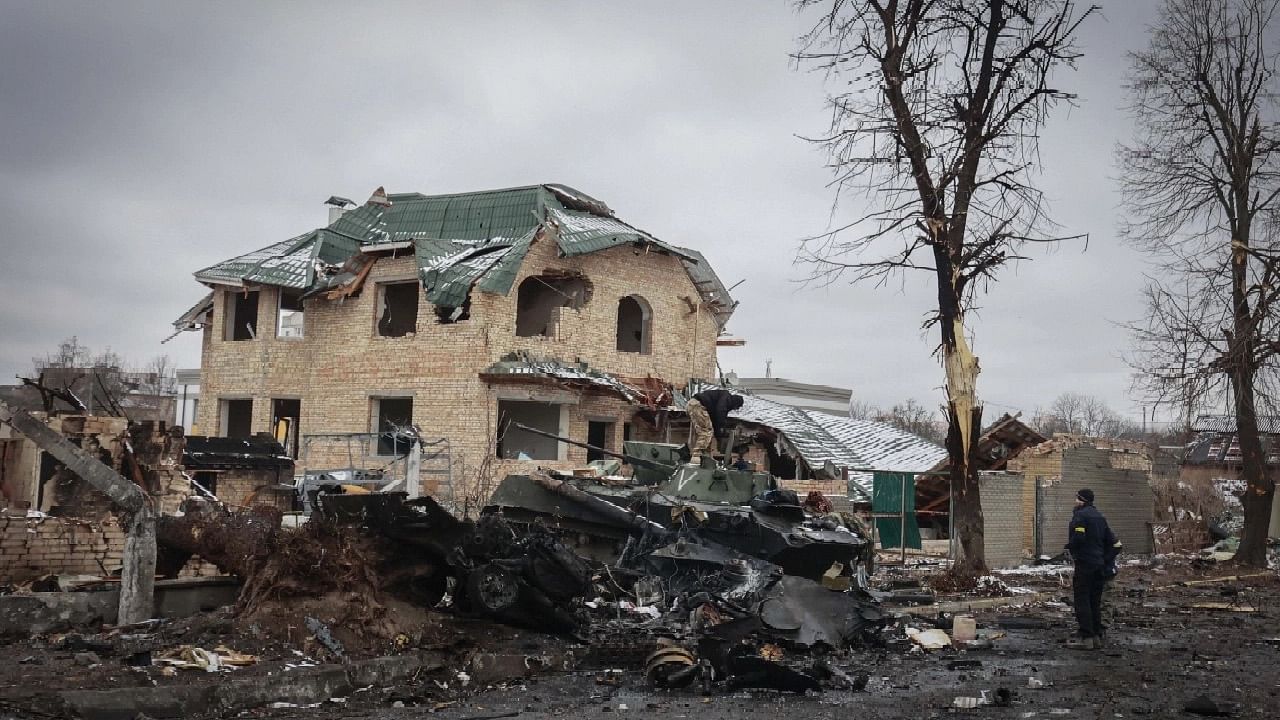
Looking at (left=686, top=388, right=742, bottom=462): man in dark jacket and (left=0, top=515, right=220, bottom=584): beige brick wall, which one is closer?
(left=0, top=515, right=220, bottom=584): beige brick wall

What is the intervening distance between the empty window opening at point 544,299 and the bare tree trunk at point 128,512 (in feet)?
53.5

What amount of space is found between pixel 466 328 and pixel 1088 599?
623 inches

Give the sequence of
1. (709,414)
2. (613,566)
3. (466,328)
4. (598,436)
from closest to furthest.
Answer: (613,566) → (709,414) → (466,328) → (598,436)

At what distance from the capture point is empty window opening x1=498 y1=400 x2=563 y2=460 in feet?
85.5

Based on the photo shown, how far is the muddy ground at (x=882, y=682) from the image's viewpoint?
7402 millimetres

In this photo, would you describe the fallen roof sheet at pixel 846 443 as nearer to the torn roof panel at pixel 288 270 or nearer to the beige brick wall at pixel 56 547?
the torn roof panel at pixel 288 270

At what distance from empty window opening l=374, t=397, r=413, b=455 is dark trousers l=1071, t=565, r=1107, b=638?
16473 millimetres

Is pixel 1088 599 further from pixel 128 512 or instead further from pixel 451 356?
pixel 451 356

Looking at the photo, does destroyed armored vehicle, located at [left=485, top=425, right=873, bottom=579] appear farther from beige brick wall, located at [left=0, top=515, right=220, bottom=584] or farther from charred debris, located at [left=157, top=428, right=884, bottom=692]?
beige brick wall, located at [left=0, top=515, right=220, bottom=584]

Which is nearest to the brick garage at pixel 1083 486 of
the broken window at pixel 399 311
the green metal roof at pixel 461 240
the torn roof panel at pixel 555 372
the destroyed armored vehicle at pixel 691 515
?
the torn roof panel at pixel 555 372

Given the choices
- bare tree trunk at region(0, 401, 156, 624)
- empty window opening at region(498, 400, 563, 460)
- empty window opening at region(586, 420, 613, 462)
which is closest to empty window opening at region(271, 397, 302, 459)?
empty window opening at region(498, 400, 563, 460)

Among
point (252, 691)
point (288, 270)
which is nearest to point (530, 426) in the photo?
point (288, 270)

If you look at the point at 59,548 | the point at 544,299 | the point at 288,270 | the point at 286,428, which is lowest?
the point at 59,548

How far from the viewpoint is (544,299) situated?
1083 inches
